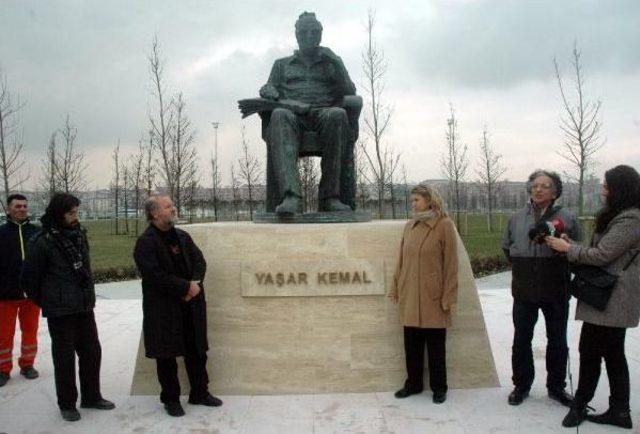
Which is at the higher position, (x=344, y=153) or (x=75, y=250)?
(x=344, y=153)

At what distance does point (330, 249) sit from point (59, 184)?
1499cm

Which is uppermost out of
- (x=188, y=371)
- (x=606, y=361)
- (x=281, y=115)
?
(x=281, y=115)

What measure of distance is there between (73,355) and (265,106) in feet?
9.05

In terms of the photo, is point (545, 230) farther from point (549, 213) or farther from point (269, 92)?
point (269, 92)

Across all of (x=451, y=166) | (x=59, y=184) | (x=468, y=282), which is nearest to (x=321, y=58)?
(x=468, y=282)

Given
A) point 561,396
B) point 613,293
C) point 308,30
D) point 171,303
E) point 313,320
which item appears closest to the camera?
point 613,293

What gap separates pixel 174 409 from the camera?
4.00 m

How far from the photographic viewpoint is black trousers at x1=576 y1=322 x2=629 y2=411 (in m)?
3.63

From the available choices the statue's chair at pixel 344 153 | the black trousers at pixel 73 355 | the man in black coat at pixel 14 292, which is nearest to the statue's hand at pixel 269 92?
the statue's chair at pixel 344 153

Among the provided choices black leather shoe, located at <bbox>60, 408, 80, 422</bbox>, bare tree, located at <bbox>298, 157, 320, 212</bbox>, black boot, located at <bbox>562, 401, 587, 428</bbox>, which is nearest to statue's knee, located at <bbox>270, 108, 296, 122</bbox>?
black leather shoe, located at <bbox>60, 408, 80, 422</bbox>

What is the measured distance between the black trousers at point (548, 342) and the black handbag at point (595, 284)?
13.2 inches

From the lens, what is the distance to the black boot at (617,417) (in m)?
3.64

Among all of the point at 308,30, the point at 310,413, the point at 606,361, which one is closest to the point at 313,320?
the point at 310,413

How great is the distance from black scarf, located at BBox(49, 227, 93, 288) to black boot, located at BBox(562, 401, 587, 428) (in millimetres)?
3520
